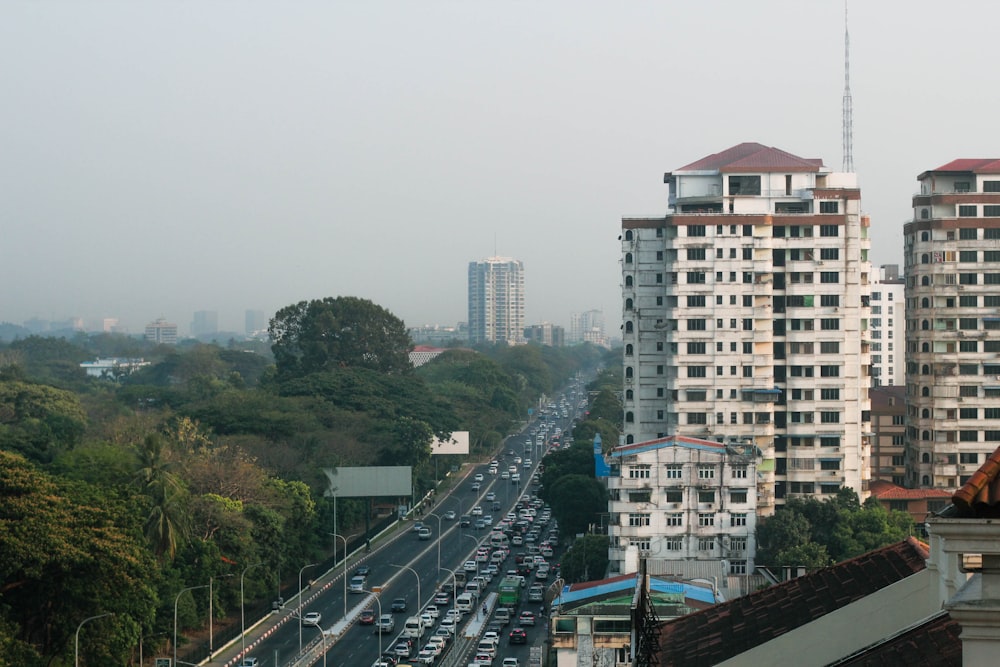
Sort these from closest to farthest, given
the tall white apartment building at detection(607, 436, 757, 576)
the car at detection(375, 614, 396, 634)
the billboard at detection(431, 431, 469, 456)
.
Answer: the car at detection(375, 614, 396, 634)
the tall white apartment building at detection(607, 436, 757, 576)
the billboard at detection(431, 431, 469, 456)

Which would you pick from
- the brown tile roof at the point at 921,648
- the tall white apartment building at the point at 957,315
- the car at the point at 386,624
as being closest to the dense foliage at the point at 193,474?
the car at the point at 386,624

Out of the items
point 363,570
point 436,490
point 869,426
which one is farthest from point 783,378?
point 436,490

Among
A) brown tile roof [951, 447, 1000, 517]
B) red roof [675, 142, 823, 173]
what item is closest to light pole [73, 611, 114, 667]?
brown tile roof [951, 447, 1000, 517]

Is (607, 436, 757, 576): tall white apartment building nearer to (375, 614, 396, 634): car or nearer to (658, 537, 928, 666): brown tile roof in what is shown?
(375, 614, 396, 634): car

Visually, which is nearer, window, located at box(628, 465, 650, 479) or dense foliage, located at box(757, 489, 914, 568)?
dense foliage, located at box(757, 489, 914, 568)

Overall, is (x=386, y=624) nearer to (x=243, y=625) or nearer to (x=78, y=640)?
(x=243, y=625)
